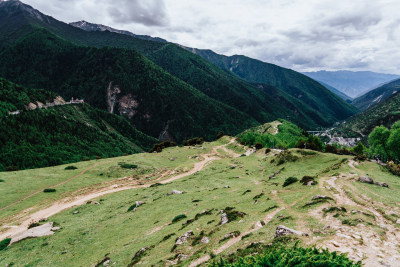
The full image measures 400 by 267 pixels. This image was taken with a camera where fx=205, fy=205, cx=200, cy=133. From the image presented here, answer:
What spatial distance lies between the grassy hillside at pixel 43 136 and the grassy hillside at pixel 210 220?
170 ft

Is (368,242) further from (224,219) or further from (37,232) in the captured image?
(37,232)

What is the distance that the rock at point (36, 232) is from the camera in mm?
30047

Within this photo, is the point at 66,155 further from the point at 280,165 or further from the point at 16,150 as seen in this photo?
the point at 280,165

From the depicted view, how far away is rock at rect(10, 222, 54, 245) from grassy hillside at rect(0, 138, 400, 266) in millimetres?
1206

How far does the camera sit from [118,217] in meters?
34.4

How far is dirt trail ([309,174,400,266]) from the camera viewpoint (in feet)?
40.9

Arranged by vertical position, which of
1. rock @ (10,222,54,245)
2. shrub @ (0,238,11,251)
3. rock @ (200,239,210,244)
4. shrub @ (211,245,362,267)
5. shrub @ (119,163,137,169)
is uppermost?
shrub @ (211,245,362,267)

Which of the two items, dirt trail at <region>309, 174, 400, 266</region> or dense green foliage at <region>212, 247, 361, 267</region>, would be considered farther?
dirt trail at <region>309, 174, 400, 266</region>

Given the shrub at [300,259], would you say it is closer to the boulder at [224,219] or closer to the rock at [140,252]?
the boulder at [224,219]

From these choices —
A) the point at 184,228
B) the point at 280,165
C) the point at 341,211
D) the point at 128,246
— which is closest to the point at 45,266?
the point at 128,246

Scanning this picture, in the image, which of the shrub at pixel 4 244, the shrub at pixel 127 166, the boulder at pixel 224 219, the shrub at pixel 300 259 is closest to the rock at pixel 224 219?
the boulder at pixel 224 219

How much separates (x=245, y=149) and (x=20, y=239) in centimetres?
9301

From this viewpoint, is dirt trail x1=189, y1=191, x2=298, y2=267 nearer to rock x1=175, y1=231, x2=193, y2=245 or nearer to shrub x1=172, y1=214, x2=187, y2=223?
rock x1=175, y1=231, x2=193, y2=245

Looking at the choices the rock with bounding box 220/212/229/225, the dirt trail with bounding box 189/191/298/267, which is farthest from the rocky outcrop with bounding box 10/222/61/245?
the dirt trail with bounding box 189/191/298/267
